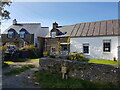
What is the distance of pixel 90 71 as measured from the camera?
6.16 meters

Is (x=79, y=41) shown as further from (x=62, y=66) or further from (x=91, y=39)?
(x=62, y=66)

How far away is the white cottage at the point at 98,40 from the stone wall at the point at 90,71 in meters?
9.51

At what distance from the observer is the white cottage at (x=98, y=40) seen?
14.4 meters

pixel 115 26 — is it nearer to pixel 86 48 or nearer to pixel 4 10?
pixel 86 48

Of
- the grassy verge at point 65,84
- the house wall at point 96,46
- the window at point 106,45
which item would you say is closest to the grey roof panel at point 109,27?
the house wall at point 96,46

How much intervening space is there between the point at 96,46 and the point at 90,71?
33.2 ft

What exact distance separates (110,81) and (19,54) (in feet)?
55.1

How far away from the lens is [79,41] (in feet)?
55.2

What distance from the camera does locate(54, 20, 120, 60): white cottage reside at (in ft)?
47.2

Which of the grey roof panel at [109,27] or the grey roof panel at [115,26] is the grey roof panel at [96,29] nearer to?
the grey roof panel at [109,27]

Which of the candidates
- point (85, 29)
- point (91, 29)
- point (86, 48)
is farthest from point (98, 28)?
point (86, 48)

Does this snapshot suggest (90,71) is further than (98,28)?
No

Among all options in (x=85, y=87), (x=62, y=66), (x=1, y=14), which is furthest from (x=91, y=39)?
(x=1, y=14)

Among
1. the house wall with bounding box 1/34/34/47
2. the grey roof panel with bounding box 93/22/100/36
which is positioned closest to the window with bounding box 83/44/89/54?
the grey roof panel with bounding box 93/22/100/36
